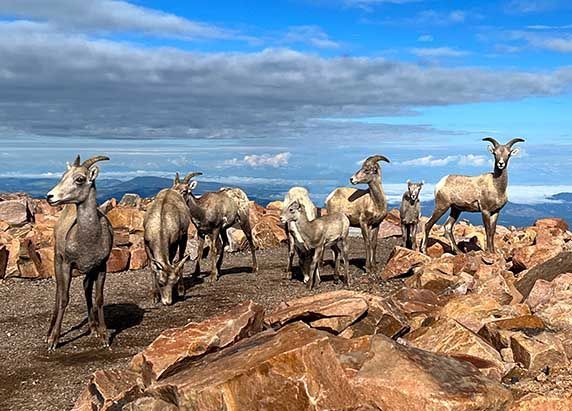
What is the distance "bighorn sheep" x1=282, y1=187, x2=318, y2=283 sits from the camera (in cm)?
1784

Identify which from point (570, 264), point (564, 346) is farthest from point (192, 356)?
point (570, 264)

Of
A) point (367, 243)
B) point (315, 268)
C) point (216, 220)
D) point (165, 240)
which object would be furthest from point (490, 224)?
point (165, 240)

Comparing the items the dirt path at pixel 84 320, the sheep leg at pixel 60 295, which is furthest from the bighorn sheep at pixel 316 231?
the sheep leg at pixel 60 295

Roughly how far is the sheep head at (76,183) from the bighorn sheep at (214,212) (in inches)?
279

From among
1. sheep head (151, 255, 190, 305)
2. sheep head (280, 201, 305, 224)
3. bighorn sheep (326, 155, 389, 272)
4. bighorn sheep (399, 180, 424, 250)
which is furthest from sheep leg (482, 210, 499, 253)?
sheep head (151, 255, 190, 305)

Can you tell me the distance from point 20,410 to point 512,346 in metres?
7.38

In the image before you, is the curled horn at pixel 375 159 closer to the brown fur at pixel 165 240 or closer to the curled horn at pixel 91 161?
the brown fur at pixel 165 240

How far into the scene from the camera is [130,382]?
8781 mm

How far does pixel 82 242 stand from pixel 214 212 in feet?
26.1

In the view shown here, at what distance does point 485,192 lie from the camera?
21.4 metres

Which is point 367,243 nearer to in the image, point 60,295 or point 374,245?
point 374,245

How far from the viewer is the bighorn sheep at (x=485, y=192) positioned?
2114 cm

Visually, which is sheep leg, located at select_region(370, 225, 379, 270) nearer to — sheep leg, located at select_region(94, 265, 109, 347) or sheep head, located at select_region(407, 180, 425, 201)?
sheep head, located at select_region(407, 180, 425, 201)

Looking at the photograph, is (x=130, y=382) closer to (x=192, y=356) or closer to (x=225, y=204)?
(x=192, y=356)
